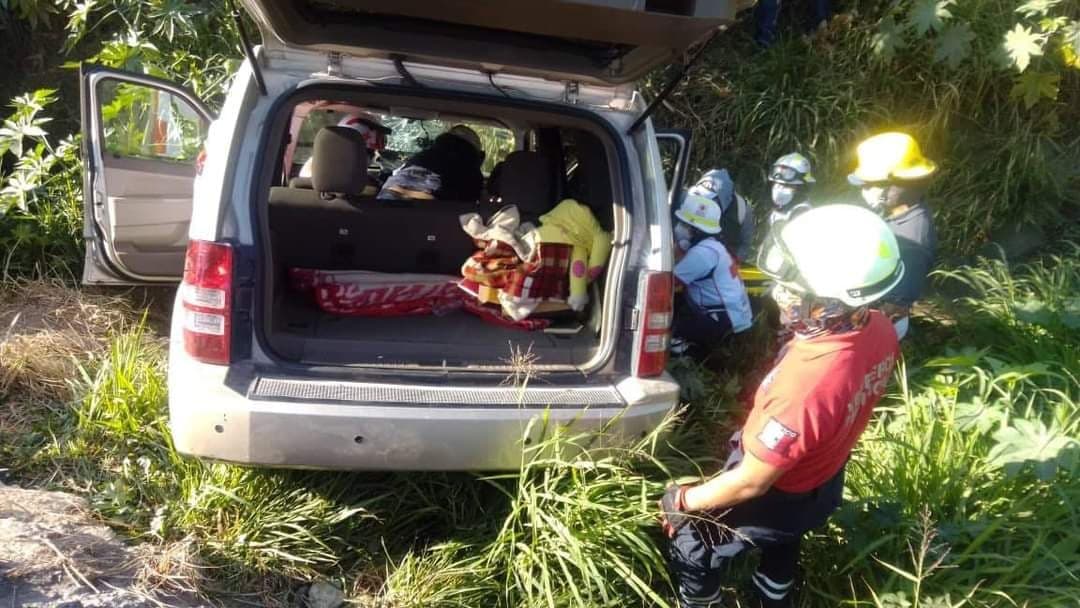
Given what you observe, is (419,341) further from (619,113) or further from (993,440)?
(993,440)

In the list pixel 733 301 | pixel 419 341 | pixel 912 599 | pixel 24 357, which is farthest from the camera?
pixel 733 301

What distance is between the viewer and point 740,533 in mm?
2305

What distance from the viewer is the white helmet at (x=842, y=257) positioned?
197 centimetres

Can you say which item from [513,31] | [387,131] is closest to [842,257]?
[513,31]

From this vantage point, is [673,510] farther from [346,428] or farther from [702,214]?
[702,214]

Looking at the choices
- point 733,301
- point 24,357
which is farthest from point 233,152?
point 733,301

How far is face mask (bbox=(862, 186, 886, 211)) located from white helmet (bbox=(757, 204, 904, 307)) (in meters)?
2.23

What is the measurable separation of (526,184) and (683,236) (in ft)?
3.44

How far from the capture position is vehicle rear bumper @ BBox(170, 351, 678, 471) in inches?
93.7

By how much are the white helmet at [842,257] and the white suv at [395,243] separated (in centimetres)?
79

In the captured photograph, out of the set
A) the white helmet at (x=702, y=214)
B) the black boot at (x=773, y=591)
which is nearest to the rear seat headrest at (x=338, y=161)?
the white helmet at (x=702, y=214)

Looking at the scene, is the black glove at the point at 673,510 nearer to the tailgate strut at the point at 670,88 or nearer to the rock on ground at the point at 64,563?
the tailgate strut at the point at 670,88

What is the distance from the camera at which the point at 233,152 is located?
2613 millimetres

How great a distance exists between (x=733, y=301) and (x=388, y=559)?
7.41 feet
